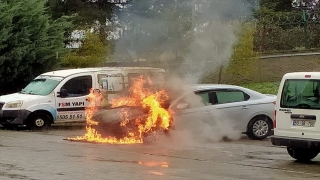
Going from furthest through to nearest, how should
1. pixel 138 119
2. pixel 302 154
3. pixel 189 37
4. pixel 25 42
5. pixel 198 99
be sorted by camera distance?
pixel 25 42
pixel 189 37
pixel 198 99
pixel 138 119
pixel 302 154

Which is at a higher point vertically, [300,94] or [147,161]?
[300,94]

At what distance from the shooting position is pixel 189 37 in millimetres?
19156

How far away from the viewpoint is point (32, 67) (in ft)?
87.2

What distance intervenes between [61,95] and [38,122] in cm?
107

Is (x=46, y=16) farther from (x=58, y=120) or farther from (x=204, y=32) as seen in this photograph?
(x=204, y=32)

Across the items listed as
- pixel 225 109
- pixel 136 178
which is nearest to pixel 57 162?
pixel 136 178

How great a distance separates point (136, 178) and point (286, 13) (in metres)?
17.5

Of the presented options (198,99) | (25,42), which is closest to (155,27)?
(198,99)

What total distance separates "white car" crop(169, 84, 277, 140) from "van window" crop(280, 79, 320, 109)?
4029mm

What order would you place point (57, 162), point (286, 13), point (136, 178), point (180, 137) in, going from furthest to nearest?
point (286, 13) → point (180, 137) → point (57, 162) → point (136, 178)

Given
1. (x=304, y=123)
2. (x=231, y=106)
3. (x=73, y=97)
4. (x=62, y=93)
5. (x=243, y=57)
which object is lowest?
(x=304, y=123)

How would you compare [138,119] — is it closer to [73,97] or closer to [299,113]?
[299,113]

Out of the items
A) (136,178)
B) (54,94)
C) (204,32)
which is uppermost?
(204,32)

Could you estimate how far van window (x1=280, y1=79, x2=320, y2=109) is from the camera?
12555 mm
